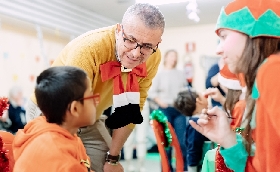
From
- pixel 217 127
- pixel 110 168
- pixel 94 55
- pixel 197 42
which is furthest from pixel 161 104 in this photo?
pixel 217 127

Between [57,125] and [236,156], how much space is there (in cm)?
59

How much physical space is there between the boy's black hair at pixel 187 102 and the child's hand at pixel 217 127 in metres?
1.63

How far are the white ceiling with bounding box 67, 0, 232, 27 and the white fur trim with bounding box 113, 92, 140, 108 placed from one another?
142 inches

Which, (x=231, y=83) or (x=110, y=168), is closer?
(x=110, y=168)

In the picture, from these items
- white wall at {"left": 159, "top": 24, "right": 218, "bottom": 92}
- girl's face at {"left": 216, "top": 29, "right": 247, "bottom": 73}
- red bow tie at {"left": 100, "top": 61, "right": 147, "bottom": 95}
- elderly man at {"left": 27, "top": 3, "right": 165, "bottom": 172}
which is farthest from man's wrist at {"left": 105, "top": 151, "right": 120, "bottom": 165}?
white wall at {"left": 159, "top": 24, "right": 218, "bottom": 92}

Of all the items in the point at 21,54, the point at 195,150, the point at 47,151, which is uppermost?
the point at 21,54

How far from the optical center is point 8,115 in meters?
4.29

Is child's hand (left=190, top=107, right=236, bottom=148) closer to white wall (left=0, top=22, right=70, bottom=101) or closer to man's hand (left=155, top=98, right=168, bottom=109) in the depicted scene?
man's hand (left=155, top=98, right=168, bottom=109)

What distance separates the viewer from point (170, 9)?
17.6 ft

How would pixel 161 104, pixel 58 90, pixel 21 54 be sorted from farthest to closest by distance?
pixel 21 54
pixel 161 104
pixel 58 90

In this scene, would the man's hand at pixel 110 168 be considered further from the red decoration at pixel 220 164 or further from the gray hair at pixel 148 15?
the gray hair at pixel 148 15

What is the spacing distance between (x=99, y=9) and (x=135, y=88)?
164 inches

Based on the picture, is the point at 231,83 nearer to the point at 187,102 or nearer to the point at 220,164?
the point at 220,164

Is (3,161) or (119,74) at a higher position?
(119,74)
